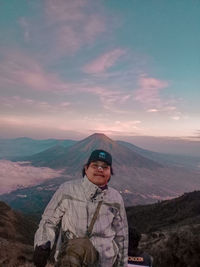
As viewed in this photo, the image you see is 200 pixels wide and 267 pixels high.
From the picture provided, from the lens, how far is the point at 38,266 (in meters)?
3.80

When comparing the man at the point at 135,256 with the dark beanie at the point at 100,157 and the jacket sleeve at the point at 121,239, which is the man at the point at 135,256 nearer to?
the jacket sleeve at the point at 121,239

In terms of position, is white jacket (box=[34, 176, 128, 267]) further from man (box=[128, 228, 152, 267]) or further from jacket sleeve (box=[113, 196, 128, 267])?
man (box=[128, 228, 152, 267])

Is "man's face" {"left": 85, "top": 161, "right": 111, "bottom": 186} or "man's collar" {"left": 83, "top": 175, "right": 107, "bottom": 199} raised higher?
"man's face" {"left": 85, "top": 161, "right": 111, "bottom": 186}

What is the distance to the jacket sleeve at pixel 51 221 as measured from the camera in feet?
13.1

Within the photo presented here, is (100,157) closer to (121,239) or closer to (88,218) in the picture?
(88,218)

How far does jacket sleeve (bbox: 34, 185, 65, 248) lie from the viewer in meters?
4.01

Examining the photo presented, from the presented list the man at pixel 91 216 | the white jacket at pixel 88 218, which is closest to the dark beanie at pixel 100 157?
the man at pixel 91 216

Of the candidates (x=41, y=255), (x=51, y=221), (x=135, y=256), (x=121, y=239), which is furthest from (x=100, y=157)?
(x=135, y=256)

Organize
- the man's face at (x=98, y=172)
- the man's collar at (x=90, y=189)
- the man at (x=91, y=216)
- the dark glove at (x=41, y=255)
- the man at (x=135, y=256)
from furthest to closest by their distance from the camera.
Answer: the man at (x=135, y=256) → the man's face at (x=98, y=172) → the man's collar at (x=90, y=189) → the man at (x=91, y=216) → the dark glove at (x=41, y=255)

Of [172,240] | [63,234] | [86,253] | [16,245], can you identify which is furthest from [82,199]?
[172,240]

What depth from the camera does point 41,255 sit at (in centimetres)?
383

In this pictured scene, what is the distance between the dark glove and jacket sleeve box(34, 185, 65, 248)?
8 cm

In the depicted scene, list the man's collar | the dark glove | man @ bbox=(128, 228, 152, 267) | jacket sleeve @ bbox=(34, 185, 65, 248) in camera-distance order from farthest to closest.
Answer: man @ bbox=(128, 228, 152, 267) < the man's collar < jacket sleeve @ bbox=(34, 185, 65, 248) < the dark glove

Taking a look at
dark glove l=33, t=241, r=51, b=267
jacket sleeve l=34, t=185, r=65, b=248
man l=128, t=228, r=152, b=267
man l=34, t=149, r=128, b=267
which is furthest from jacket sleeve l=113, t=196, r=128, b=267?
dark glove l=33, t=241, r=51, b=267
